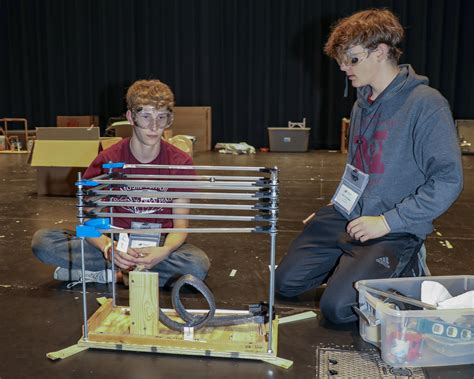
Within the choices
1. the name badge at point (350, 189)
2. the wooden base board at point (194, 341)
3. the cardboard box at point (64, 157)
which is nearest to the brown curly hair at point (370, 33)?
the name badge at point (350, 189)

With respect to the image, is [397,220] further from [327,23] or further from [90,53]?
[90,53]

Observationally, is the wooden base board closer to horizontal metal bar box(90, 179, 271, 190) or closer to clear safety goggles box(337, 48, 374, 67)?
horizontal metal bar box(90, 179, 271, 190)

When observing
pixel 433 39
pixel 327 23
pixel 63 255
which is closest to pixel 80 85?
pixel 327 23

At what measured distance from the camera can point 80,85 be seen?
889 cm

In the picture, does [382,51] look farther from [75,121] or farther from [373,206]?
[75,121]

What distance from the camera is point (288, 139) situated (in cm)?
766

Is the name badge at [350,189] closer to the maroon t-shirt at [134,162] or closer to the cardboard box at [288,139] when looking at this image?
the maroon t-shirt at [134,162]

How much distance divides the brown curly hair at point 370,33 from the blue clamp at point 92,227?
952 millimetres

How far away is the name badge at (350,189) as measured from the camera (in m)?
1.78

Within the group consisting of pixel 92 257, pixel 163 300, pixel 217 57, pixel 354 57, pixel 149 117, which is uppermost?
pixel 217 57

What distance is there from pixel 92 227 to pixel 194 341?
431mm

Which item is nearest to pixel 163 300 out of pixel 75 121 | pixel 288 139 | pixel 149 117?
pixel 149 117

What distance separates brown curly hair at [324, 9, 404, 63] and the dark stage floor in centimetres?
91

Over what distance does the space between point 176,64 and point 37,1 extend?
268 centimetres
